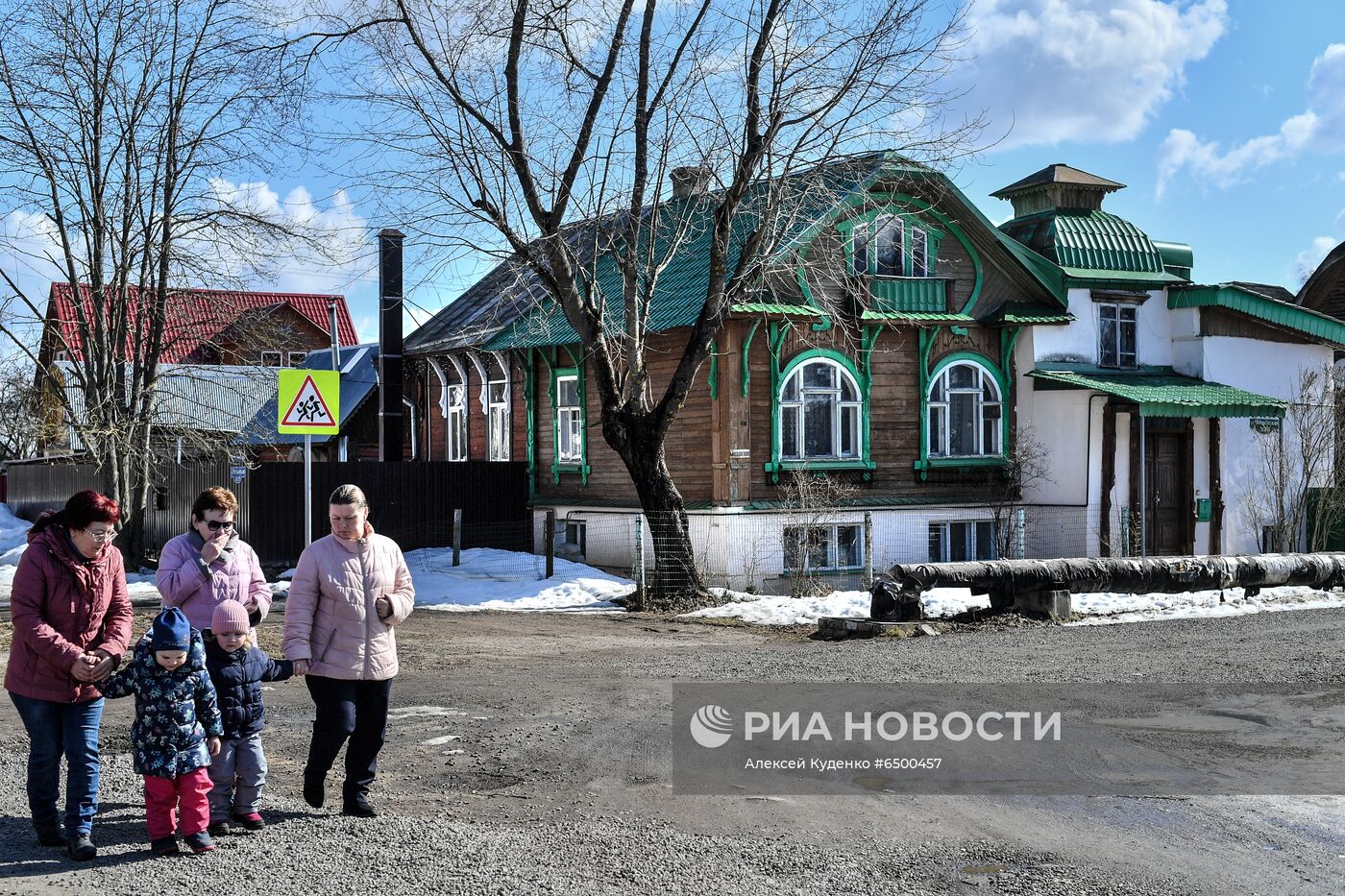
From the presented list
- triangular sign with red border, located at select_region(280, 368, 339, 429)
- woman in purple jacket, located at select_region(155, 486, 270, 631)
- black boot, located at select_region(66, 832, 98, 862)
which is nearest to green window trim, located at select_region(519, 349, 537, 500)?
triangular sign with red border, located at select_region(280, 368, 339, 429)

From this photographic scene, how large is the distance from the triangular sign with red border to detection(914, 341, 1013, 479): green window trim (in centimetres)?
1070

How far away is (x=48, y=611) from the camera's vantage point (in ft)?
20.1

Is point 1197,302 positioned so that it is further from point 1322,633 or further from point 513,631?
point 513,631

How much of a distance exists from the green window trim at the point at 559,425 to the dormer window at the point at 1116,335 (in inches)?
367

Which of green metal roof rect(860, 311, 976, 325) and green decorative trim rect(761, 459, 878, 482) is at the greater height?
green metal roof rect(860, 311, 976, 325)

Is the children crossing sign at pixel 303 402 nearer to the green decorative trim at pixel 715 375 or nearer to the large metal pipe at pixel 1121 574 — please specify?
the large metal pipe at pixel 1121 574

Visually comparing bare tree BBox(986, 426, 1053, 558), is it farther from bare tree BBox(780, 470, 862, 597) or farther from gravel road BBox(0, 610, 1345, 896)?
gravel road BBox(0, 610, 1345, 896)

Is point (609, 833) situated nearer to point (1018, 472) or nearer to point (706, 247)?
point (706, 247)

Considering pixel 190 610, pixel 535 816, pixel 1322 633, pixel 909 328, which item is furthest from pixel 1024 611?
pixel 190 610

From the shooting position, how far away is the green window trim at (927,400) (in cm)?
2209

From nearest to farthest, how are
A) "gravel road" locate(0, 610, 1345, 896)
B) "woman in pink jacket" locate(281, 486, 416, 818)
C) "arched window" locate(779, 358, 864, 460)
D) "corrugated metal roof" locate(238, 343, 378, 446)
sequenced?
1. "gravel road" locate(0, 610, 1345, 896)
2. "woman in pink jacket" locate(281, 486, 416, 818)
3. "arched window" locate(779, 358, 864, 460)
4. "corrugated metal roof" locate(238, 343, 378, 446)

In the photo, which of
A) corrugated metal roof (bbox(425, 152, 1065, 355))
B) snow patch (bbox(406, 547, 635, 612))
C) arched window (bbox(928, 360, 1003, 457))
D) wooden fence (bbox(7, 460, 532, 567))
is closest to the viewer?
corrugated metal roof (bbox(425, 152, 1065, 355))

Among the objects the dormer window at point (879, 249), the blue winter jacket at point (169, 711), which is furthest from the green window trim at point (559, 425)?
the blue winter jacket at point (169, 711)

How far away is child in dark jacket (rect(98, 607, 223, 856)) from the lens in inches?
230
